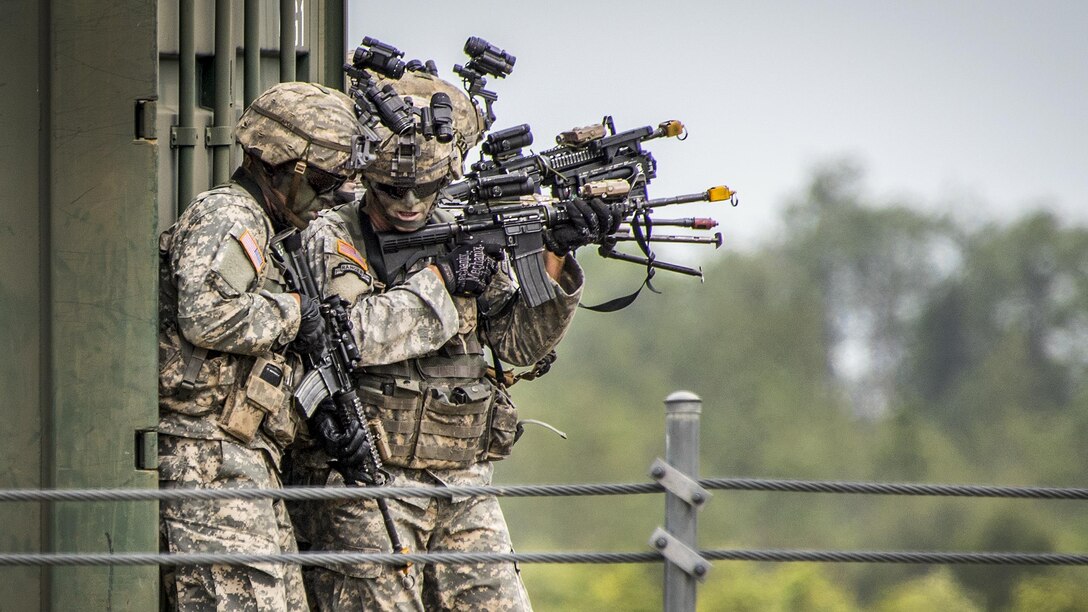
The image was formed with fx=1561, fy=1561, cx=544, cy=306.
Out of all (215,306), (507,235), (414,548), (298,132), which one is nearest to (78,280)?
(215,306)

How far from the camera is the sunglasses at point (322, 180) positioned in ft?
15.2

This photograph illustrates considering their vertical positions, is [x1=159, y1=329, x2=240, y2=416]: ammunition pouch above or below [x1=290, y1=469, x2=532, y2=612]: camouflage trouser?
above

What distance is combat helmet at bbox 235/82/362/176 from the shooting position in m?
4.58

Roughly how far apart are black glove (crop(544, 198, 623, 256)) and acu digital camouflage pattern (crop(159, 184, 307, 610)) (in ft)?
3.83

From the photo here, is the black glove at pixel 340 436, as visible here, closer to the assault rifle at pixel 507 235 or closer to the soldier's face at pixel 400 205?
the assault rifle at pixel 507 235

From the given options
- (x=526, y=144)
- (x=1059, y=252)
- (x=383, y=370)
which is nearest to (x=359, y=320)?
(x=383, y=370)

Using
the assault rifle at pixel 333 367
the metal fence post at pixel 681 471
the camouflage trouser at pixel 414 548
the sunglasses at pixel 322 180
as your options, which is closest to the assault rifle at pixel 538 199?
the assault rifle at pixel 333 367

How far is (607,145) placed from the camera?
19.1 feet

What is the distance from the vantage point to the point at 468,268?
5176 millimetres

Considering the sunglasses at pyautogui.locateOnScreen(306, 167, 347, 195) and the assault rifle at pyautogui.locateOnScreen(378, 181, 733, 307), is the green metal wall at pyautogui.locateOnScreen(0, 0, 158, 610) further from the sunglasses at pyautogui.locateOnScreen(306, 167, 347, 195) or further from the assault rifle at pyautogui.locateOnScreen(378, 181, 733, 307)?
the assault rifle at pyautogui.locateOnScreen(378, 181, 733, 307)

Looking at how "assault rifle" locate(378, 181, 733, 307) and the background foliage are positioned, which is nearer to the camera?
"assault rifle" locate(378, 181, 733, 307)

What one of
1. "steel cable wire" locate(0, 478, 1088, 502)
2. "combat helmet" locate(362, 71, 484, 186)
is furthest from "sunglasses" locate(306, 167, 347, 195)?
"steel cable wire" locate(0, 478, 1088, 502)

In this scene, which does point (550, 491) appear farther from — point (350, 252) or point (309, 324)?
point (350, 252)

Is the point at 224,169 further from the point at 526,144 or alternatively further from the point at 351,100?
the point at 526,144
